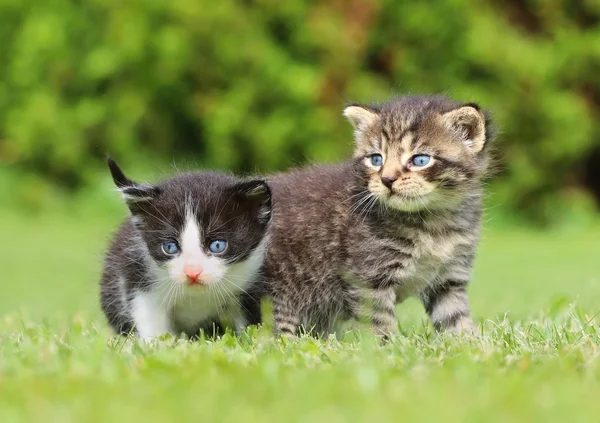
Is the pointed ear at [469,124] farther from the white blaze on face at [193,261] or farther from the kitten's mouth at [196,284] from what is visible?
the kitten's mouth at [196,284]

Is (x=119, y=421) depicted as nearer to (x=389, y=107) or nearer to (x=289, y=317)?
(x=289, y=317)

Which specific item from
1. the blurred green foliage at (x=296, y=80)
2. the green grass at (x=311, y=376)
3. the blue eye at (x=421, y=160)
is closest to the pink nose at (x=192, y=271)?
the green grass at (x=311, y=376)

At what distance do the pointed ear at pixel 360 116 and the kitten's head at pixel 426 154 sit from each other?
1.8 inches

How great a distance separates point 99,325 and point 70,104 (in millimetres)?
9530

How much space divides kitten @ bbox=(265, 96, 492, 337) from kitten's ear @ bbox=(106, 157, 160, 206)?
30.5 inches

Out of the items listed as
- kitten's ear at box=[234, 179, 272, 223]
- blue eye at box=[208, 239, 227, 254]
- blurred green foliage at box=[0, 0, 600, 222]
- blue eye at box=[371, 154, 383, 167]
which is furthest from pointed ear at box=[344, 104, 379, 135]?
blurred green foliage at box=[0, 0, 600, 222]

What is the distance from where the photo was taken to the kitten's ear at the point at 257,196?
4770mm

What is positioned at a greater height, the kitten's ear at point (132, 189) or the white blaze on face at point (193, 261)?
the kitten's ear at point (132, 189)

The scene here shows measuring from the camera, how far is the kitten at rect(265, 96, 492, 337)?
476 cm

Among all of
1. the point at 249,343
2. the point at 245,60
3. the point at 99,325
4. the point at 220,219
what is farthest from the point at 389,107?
the point at 245,60

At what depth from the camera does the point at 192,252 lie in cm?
461

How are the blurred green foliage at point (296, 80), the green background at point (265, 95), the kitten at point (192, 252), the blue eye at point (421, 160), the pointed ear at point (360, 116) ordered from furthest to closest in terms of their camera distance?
Answer: the blurred green foliage at point (296, 80) → the green background at point (265, 95) → the pointed ear at point (360, 116) → the blue eye at point (421, 160) → the kitten at point (192, 252)

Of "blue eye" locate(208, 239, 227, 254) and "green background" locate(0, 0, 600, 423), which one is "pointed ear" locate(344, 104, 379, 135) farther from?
"green background" locate(0, 0, 600, 423)

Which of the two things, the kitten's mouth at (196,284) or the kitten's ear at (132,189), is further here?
the kitten's ear at (132,189)
